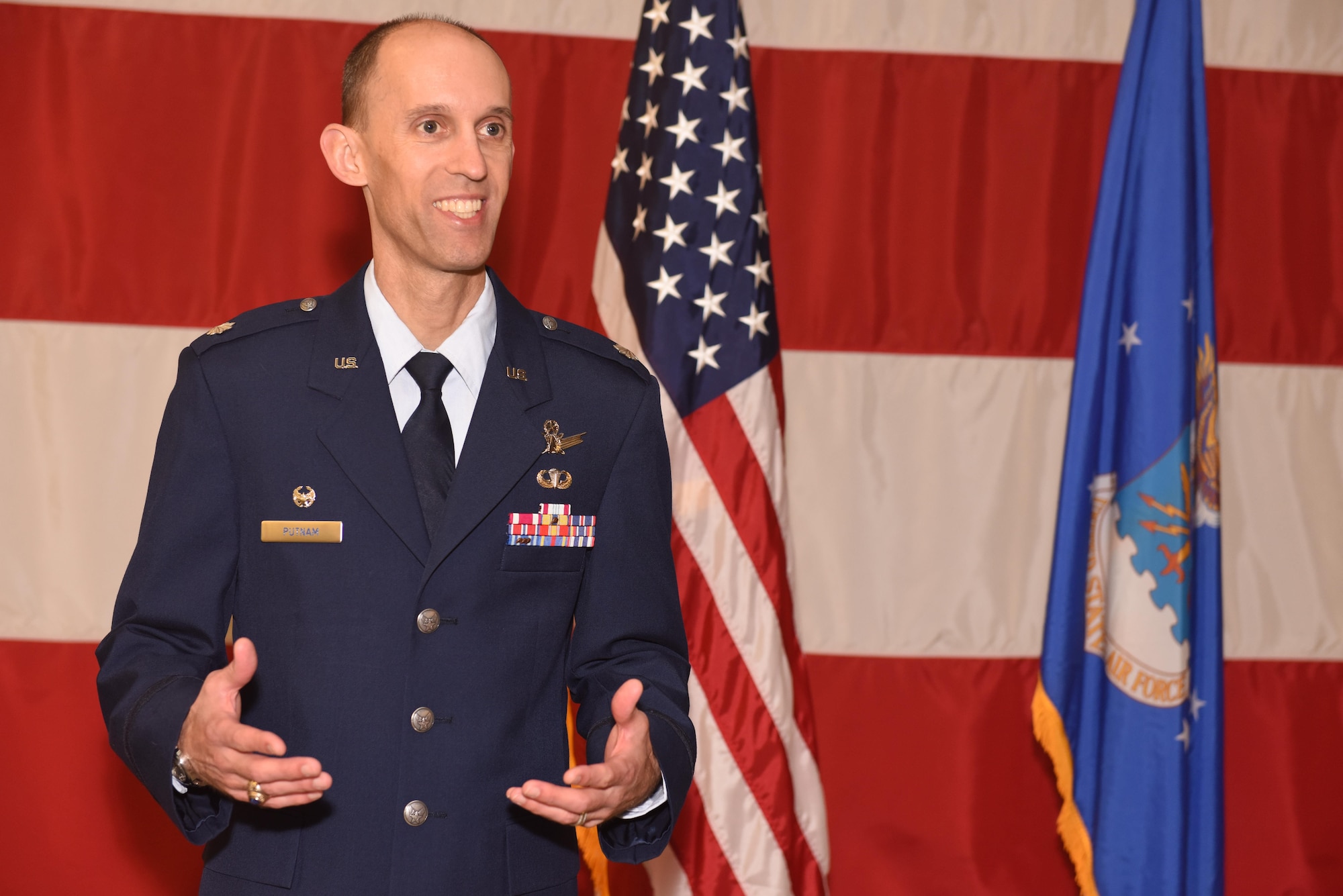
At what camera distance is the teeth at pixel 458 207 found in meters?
1.29

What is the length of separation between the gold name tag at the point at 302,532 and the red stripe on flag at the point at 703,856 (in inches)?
48.4

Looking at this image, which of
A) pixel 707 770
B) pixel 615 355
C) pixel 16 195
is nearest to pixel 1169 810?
pixel 707 770

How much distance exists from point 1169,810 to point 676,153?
5.34ft

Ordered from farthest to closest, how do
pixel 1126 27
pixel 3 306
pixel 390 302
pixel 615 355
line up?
pixel 1126 27 → pixel 3 306 → pixel 615 355 → pixel 390 302

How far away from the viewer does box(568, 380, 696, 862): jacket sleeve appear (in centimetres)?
123

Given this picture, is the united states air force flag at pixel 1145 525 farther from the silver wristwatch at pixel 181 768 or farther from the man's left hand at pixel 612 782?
the silver wristwatch at pixel 181 768

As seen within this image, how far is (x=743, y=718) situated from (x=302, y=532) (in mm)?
1249

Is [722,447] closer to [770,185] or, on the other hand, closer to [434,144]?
[770,185]

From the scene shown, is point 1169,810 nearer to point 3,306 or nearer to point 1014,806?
point 1014,806

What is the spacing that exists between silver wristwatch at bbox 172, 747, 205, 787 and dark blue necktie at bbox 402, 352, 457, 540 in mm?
314

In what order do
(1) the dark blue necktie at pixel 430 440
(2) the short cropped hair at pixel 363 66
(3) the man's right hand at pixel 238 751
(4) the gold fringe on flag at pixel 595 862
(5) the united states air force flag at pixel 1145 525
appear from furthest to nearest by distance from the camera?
1. (5) the united states air force flag at pixel 1145 525
2. (4) the gold fringe on flag at pixel 595 862
3. (2) the short cropped hair at pixel 363 66
4. (1) the dark blue necktie at pixel 430 440
5. (3) the man's right hand at pixel 238 751

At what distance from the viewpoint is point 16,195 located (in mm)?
2443

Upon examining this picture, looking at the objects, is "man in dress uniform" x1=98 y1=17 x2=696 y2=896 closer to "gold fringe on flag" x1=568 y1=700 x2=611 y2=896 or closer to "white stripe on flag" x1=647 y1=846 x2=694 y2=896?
"gold fringe on flag" x1=568 y1=700 x2=611 y2=896

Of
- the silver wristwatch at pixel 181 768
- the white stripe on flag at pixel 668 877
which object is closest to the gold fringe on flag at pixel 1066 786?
the white stripe on flag at pixel 668 877
